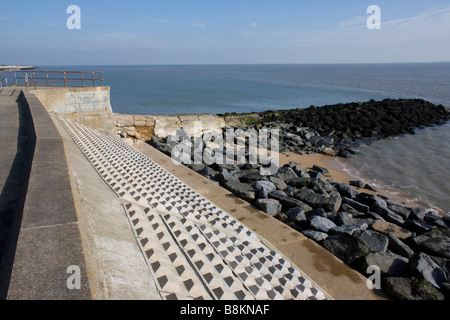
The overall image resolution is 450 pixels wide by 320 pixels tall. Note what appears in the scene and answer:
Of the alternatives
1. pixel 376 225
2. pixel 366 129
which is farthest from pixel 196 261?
pixel 366 129

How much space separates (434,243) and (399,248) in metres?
0.94

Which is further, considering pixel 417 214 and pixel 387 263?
pixel 417 214

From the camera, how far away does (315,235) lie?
→ 5543 mm

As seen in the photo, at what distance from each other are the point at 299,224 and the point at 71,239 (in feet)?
16.1

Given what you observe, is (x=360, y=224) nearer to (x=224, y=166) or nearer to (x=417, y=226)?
(x=417, y=226)

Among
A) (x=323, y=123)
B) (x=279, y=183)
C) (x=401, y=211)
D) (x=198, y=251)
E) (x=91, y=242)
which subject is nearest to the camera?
(x=91, y=242)

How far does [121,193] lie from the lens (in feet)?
16.6

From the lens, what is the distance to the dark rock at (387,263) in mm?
4637

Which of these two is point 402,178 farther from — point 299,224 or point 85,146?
Result: point 85,146

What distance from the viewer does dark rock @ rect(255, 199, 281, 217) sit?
6414mm

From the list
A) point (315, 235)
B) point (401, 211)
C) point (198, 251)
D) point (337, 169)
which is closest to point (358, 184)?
point (337, 169)

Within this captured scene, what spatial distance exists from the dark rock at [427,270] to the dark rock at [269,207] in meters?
2.59

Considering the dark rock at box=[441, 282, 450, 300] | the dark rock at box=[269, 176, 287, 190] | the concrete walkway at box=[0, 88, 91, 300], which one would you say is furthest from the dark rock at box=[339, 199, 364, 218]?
the concrete walkway at box=[0, 88, 91, 300]

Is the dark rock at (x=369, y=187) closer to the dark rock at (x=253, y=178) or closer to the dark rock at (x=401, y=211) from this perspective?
the dark rock at (x=401, y=211)
